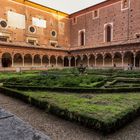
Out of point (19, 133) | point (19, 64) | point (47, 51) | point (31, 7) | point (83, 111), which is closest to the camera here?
point (19, 133)

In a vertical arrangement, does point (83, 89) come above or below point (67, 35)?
below

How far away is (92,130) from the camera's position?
12.7 ft

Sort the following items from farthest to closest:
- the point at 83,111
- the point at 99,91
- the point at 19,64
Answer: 1. the point at 19,64
2. the point at 99,91
3. the point at 83,111

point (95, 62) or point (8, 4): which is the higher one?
point (8, 4)

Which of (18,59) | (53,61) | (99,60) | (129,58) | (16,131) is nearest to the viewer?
(16,131)

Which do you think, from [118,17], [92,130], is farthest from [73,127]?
[118,17]

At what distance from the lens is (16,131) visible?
1.46 m

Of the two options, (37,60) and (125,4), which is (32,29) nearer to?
(37,60)

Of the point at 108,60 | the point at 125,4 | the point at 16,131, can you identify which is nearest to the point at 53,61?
the point at 108,60

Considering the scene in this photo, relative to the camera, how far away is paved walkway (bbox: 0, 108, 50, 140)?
136 cm

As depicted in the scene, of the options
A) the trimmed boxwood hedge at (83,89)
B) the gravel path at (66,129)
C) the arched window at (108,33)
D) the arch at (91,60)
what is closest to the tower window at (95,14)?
the arched window at (108,33)

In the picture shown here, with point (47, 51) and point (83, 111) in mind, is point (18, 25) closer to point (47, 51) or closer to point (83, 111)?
point (47, 51)

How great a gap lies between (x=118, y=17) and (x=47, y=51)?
47.2 ft

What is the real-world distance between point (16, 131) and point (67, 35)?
132 feet
